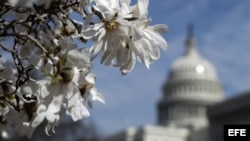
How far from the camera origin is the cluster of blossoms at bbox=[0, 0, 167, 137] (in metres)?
2.40

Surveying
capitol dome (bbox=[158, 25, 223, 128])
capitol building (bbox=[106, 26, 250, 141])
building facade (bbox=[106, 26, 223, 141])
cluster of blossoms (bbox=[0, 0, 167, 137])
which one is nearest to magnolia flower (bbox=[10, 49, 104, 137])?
cluster of blossoms (bbox=[0, 0, 167, 137])

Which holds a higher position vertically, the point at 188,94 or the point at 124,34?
the point at 188,94

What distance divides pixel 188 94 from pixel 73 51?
290 feet

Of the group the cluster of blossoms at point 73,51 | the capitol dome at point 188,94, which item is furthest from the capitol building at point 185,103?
the cluster of blossoms at point 73,51

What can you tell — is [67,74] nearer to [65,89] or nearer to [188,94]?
[65,89]

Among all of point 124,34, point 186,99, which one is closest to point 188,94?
point 186,99

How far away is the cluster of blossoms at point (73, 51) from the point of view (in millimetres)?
2398

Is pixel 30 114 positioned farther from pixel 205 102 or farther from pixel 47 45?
pixel 205 102

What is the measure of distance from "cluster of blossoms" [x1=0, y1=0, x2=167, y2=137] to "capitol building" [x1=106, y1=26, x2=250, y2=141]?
7554 cm

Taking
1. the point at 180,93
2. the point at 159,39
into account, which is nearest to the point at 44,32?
the point at 159,39

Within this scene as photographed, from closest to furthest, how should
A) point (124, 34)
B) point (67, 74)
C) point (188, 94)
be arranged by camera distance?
point (67, 74) → point (124, 34) → point (188, 94)

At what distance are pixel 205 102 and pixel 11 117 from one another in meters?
89.8

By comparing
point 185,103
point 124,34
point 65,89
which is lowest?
point 65,89

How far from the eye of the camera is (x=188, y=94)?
297ft
